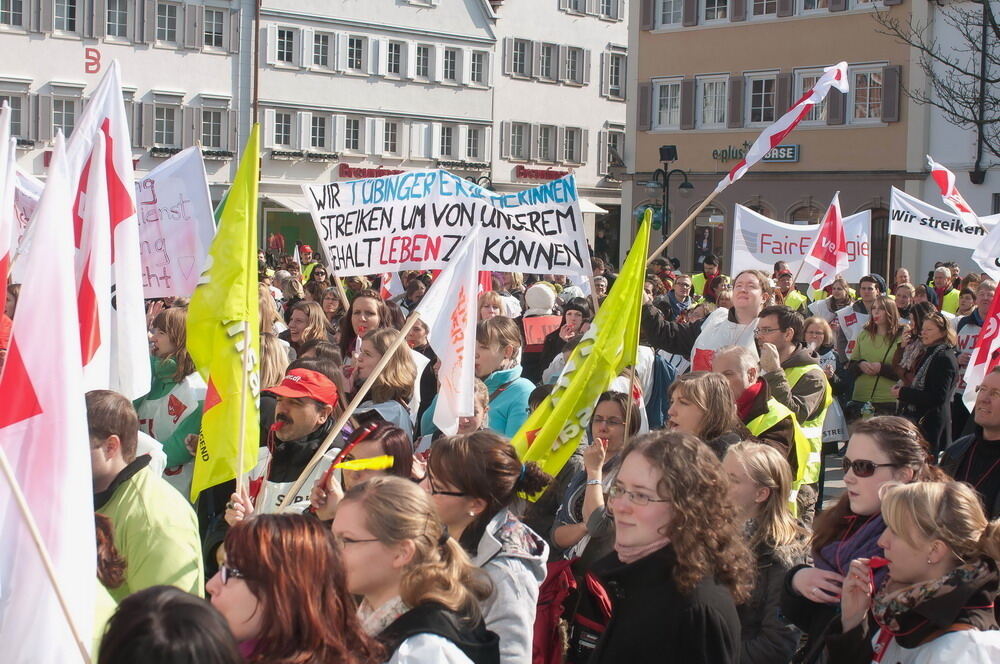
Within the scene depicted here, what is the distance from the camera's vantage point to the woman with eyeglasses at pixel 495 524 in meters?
3.79

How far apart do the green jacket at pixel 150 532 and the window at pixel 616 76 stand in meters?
48.5

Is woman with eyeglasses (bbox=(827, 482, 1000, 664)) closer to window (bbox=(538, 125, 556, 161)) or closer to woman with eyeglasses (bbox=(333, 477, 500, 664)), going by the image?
woman with eyeglasses (bbox=(333, 477, 500, 664))

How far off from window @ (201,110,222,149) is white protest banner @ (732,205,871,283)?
2806 centimetres

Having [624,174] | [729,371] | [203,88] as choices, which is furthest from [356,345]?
[203,88]

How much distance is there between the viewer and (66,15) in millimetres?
38906

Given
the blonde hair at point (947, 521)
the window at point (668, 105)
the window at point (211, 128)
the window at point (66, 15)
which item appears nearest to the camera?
the blonde hair at point (947, 521)

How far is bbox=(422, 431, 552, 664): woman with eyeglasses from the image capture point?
149 inches

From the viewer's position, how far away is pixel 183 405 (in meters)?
6.48

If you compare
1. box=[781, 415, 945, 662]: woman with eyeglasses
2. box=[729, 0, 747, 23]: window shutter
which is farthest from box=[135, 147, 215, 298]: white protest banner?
box=[729, 0, 747, 23]: window shutter

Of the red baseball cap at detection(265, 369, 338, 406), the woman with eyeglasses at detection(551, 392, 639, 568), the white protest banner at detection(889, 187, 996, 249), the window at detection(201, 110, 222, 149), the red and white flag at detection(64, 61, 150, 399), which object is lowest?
the woman with eyeglasses at detection(551, 392, 639, 568)

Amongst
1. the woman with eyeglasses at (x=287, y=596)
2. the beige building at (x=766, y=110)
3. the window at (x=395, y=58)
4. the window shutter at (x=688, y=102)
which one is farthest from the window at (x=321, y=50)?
the woman with eyeglasses at (x=287, y=596)

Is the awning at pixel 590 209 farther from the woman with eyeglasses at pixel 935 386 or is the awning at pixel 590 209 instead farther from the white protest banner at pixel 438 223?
the white protest banner at pixel 438 223

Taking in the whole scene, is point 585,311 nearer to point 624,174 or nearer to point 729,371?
point 729,371

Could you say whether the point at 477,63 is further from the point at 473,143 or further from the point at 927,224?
the point at 927,224
